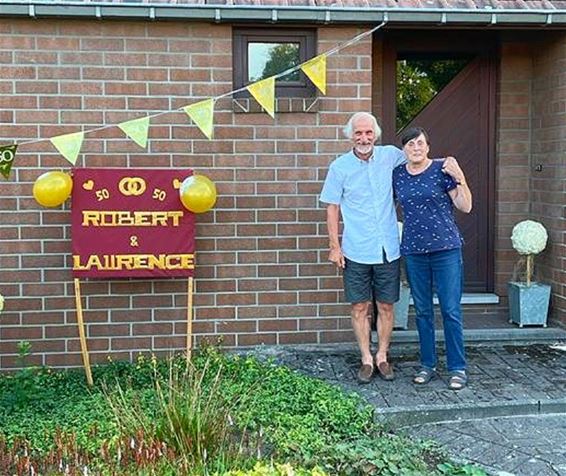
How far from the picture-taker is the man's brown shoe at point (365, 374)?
16.8 feet

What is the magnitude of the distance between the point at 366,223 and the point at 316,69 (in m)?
1.30

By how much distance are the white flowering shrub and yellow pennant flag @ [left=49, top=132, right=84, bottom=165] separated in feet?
12.0

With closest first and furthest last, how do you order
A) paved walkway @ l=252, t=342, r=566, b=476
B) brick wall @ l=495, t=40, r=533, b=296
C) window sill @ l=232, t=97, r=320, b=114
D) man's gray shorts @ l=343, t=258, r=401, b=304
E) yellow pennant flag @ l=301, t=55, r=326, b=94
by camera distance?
paved walkway @ l=252, t=342, r=566, b=476, man's gray shorts @ l=343, t=258, r=401, b=304, yellow pennant flag @ l=301, t=55, r=326, b=94, window sill @ l=232, t=97, r=320, b=114, brick wall @ l=495, t=40, r=533, b=296

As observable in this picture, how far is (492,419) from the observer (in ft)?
15.2

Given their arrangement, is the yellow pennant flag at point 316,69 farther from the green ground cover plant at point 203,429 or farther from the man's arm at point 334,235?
the green ground cover plant at point 203,429

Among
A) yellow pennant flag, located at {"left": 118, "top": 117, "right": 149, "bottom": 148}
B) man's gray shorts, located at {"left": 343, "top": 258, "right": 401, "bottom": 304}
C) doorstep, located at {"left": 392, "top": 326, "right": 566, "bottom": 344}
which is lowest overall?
doorstep, located at {"left": 392, "top": 326, "right": 566, "bottom": 344}

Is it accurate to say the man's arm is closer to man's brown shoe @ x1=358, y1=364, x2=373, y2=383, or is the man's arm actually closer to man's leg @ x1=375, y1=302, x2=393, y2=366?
man's leg @ x1=375, y1=302, x2=393, y2=366

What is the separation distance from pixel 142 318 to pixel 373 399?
78.9 inches

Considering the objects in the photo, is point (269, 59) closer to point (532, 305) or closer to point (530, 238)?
point (530, 238)

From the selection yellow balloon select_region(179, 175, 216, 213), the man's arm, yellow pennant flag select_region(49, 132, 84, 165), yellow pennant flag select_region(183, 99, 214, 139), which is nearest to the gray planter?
the man's arm

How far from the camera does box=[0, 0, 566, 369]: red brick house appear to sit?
5539 millimetres

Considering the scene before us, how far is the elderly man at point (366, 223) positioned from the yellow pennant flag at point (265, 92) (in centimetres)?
68

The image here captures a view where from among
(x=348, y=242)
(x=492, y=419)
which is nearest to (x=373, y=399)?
(x=492, y=419)

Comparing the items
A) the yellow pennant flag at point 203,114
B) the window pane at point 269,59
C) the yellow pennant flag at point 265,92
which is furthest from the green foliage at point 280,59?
the yellow pennant flag at point 203,114
